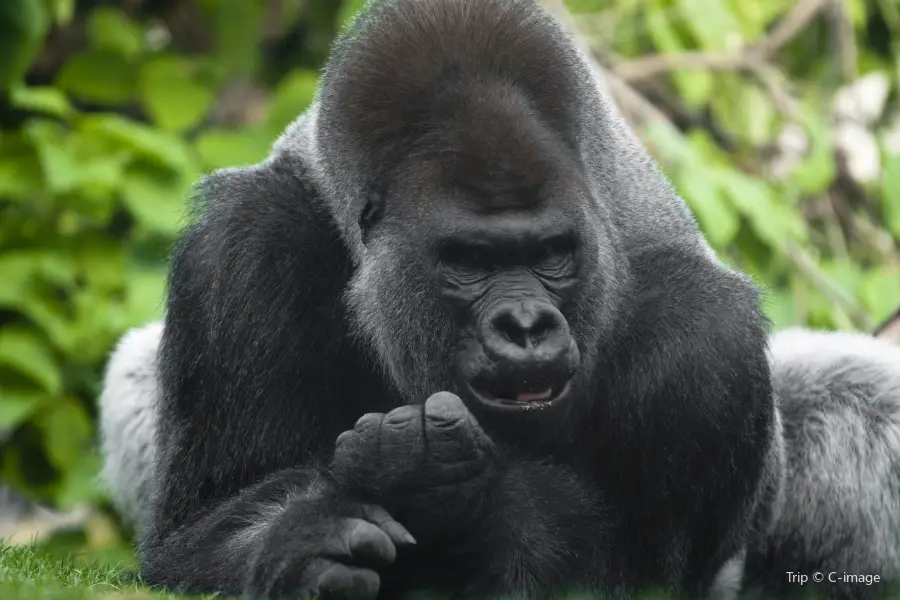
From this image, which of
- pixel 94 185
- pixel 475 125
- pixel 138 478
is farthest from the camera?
pixel 94 185

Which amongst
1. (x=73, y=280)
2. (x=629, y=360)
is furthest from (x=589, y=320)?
(x=73, y=280)

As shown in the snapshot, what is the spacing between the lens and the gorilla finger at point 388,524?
2992mm

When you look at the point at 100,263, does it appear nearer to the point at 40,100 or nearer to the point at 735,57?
the point at 40,100

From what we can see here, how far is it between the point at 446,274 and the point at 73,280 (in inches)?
168

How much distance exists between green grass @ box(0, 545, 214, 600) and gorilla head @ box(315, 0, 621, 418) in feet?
3.11

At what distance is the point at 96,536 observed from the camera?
24.7 feet

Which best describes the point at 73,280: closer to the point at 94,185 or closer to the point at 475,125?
the point at 94,185

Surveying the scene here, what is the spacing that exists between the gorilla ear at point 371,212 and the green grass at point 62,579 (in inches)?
44.6

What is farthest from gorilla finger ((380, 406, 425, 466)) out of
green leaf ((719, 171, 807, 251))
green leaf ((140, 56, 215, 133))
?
green leaf ((140, 56, 215, 133))

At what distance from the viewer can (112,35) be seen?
7.44m

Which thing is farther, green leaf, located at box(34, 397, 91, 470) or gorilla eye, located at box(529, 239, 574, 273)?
green leaf, located at box(34, 397, 91, 470)

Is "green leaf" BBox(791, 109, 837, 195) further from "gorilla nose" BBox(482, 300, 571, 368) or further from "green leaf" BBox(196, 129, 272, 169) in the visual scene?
"gorilla nose" BBox(482, 300, 571, 368)

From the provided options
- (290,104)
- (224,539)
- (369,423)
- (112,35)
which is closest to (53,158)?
(112,35)

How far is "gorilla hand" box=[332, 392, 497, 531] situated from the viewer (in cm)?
305
